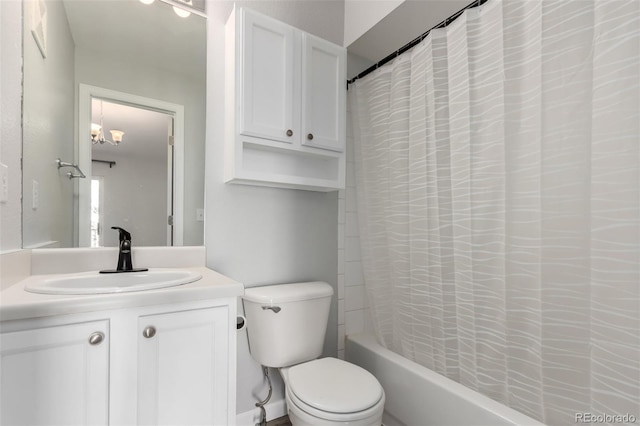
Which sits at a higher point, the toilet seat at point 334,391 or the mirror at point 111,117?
the mirror at point 111,117

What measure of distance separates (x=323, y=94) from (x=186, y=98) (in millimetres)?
670

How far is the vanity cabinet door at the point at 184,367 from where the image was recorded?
0.90 meters

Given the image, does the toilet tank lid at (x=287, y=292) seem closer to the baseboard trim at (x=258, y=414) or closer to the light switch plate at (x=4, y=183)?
the baseboard trim at (x=258, y=414)

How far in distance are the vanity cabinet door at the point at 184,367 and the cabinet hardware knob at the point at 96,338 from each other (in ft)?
0.30

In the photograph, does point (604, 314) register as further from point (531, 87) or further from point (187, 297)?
point (187, 297)

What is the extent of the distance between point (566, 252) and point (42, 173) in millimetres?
1869

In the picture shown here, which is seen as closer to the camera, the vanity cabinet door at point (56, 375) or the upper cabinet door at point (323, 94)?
the vanity cabinet door at point (56, 375)

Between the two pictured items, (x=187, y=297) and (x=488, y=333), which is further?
(x=488, y=333)

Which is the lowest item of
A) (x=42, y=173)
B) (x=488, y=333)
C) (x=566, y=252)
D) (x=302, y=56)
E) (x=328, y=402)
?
(x=328, y=402)

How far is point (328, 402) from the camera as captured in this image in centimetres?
116

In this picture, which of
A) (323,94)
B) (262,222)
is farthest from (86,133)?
(323,94)

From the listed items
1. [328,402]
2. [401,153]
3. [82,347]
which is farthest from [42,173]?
[401,153]

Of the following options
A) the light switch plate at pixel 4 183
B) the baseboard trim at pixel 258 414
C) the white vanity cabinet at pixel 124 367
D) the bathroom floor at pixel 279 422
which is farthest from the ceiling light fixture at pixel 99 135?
the bathroom floor at pixel 279 422

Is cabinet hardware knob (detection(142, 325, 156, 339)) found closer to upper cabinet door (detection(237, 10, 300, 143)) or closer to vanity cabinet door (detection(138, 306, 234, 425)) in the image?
vanity cabinet door (detection(138, 306, 234, 425))
